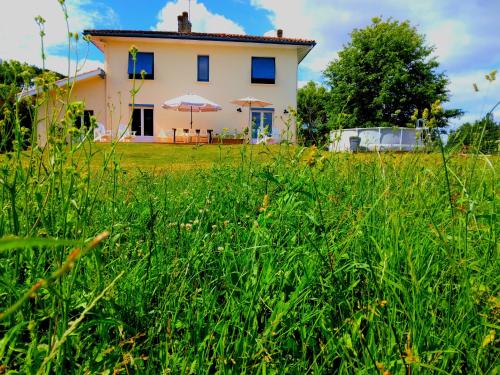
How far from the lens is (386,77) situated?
87.7ft

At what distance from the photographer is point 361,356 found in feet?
3.40

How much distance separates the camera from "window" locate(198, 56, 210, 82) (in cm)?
1897

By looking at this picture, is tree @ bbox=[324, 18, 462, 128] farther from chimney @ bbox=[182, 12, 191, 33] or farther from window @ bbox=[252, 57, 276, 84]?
chimney @ bbox=[182, 12, 191, 33]

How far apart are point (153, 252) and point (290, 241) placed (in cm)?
53

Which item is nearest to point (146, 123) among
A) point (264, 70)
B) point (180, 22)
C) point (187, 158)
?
point (180, 22)

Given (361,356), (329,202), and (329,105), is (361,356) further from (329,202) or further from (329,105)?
(329,105)

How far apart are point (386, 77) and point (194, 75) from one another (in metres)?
15.1

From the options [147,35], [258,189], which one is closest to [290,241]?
[258,189]

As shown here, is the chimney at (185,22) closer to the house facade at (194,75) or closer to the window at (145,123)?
the house facade at (194,75)

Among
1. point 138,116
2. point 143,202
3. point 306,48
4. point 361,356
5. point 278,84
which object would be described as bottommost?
point 361,356

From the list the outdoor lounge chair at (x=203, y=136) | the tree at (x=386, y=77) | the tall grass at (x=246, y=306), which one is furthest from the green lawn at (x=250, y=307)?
the tree at (x=386, y=77)

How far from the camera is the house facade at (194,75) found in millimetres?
18062

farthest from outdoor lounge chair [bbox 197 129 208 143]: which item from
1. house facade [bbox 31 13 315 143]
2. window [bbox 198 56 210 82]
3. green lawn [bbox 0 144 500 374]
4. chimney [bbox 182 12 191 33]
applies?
green lawn [bbox 0 144 500 374]

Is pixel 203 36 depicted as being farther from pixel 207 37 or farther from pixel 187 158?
pixel 187 158
